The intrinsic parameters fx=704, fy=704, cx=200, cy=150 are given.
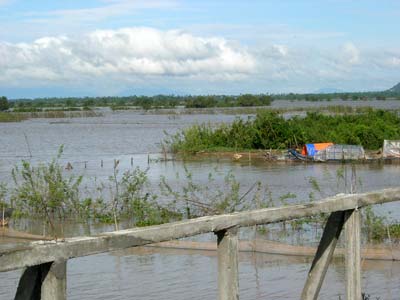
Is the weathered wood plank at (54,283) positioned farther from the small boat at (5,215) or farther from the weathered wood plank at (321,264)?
the small boat at (5,215)

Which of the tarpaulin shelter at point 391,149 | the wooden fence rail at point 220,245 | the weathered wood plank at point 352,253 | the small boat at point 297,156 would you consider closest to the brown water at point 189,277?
the weathered wood plank at point 352,253

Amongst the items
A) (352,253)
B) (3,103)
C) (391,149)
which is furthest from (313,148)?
(3,103)

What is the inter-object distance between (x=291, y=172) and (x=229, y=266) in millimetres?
26136

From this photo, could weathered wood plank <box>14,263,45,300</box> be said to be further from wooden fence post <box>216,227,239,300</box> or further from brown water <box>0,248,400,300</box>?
brown water <box>0,248,400,300</box>

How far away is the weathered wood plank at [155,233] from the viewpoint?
8.96 feet

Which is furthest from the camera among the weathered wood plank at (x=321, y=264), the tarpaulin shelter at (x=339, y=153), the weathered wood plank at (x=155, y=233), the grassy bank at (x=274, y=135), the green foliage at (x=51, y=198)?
the grassy bank at (x=274, y=135)

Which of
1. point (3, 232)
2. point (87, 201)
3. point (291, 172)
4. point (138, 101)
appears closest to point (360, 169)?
point (291, 172)

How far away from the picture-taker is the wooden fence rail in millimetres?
2844

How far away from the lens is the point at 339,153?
108 feet

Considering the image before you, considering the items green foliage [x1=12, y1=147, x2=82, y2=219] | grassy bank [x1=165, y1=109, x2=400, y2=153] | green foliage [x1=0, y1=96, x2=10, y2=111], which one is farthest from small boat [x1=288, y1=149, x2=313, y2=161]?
green foliage [x1=0, y1=96, x2=10, y2=111]

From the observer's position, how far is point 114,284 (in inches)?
410

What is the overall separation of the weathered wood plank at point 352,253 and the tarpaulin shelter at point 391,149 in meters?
29.2

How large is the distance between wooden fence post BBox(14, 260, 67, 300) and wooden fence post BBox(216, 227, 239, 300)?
102cm

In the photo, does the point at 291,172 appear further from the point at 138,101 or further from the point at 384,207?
the point at 138,101
